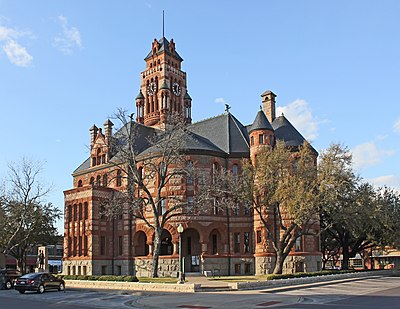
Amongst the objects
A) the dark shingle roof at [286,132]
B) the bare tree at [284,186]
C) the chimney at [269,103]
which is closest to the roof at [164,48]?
the chimney at [269,103]

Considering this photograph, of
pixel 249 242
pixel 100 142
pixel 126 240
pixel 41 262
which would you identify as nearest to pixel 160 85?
pixel 100 142

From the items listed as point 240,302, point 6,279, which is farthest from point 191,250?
point 240,302

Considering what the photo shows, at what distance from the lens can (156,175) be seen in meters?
51.4

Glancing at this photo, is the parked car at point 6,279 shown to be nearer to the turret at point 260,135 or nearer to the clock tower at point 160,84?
the turret at point 260,135

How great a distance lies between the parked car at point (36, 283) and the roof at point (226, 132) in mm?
23797

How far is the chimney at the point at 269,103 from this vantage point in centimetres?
5447

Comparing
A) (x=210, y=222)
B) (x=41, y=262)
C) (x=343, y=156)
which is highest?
(x=343, y=156)

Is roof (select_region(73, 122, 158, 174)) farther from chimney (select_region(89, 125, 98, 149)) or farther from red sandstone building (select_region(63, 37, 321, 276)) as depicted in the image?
chimney (select_region(89, 125, 98, 149))

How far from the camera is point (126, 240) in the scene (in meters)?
53.9

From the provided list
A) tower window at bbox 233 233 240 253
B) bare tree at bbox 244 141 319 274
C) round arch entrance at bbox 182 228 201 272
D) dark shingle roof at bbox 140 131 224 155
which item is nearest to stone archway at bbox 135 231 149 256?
round arch entrance at bbox 182 228 201 272

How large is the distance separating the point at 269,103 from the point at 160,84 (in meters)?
20.1

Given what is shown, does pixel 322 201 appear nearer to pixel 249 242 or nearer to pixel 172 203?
pixel 249 242

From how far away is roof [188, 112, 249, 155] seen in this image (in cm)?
5206

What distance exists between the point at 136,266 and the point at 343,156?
83.2 feet
